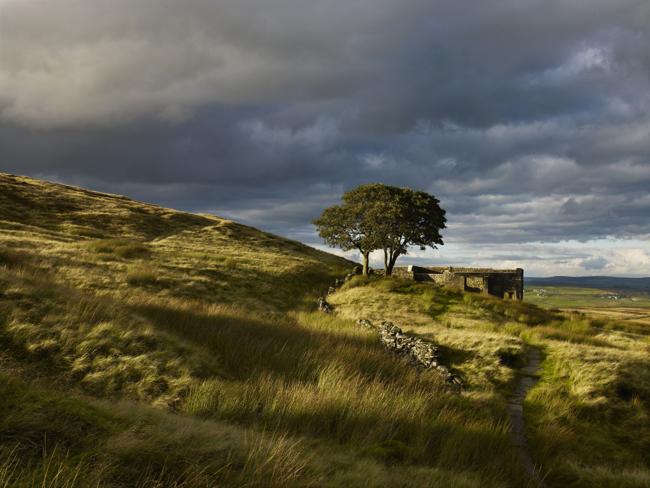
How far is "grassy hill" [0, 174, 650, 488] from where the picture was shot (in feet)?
14.6

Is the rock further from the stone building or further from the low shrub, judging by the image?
the stone building

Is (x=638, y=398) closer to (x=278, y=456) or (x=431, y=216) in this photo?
(x=278, y=456)

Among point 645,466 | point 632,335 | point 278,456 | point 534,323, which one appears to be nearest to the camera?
point 278,456

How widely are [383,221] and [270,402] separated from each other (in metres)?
36.2

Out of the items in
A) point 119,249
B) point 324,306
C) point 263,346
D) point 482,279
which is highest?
point 119,249

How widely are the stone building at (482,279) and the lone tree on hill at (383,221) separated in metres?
3.93

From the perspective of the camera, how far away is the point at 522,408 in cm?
1193

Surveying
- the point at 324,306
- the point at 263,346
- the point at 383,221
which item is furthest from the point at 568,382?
the point at 383,221

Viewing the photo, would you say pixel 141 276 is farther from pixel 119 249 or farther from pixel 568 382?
pixel 568 382

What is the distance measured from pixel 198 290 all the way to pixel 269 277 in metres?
9.87

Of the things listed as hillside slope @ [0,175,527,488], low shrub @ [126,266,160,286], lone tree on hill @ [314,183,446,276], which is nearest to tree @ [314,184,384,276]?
lone tree on hill @ [314,183,446,276]

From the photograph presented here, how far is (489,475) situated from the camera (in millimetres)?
6508

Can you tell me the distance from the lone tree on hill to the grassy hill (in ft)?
66.2

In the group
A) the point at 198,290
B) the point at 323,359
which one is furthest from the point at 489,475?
the point at 198,290
